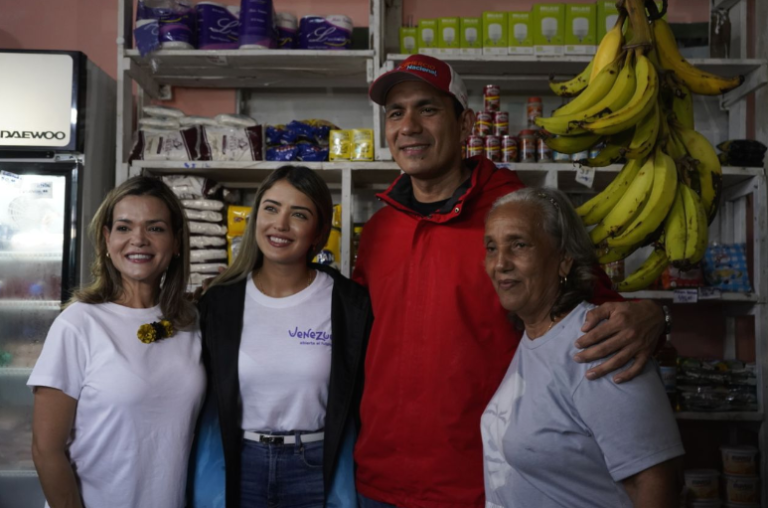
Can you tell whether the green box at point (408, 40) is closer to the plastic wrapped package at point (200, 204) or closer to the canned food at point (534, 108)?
the canned food at point (534, 108)

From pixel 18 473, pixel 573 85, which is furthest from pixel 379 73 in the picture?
pixel 18 473

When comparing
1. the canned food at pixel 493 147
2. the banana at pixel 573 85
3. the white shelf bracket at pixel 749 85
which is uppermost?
the white shelf bracket at pixel 749 85

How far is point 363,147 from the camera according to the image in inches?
118

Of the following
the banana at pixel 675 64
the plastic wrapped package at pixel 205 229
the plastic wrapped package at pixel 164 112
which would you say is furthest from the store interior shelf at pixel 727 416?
the plastic wrapped package at pixel 164 112

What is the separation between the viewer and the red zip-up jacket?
5.36 feet

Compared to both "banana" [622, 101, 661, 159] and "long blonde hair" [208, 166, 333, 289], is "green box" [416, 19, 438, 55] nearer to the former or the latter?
"long blonde hair" [208, 166, 333, 289]

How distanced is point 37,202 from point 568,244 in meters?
2.63

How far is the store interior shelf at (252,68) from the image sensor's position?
3.02 m

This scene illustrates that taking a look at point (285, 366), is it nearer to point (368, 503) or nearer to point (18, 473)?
point (368, 503)

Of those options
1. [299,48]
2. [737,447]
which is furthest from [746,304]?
[299,48]

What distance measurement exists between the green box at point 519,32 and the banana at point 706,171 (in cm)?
143

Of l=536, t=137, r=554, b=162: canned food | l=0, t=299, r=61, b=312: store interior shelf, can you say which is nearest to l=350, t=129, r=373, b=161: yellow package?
l=536, t=137, r=554, b=162: canned food

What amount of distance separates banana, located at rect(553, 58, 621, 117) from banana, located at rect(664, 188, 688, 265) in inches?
13.3

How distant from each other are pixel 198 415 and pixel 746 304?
8.80 ft
